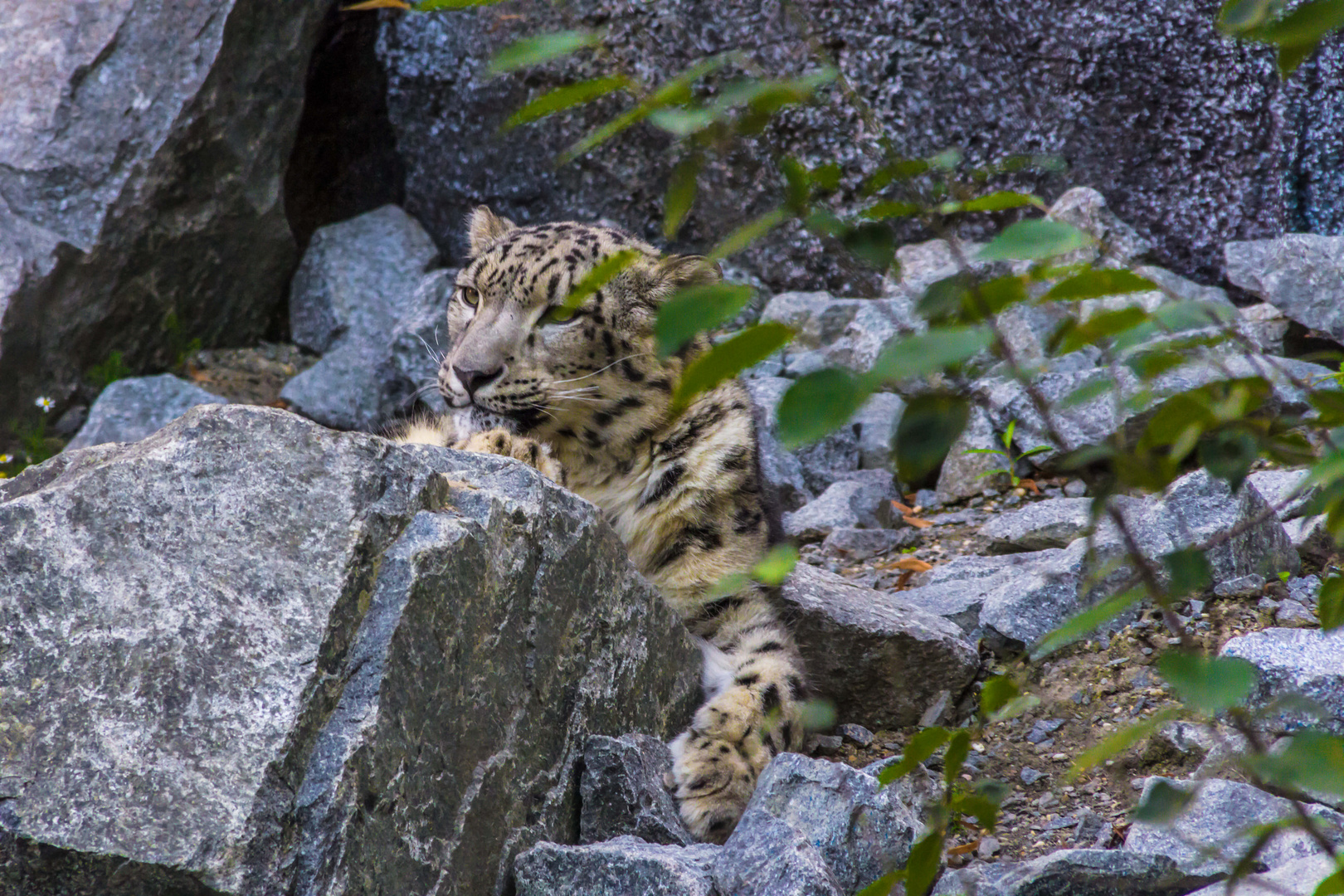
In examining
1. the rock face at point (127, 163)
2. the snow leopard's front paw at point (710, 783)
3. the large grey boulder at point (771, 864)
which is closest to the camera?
the large grey boulder at point (771, 864)

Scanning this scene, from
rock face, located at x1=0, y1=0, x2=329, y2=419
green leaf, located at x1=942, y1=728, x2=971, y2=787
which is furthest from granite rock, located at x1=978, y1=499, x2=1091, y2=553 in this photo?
rock face, located at x1=0, y1=0, x2=329, y2=419

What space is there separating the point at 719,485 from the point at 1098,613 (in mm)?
3086

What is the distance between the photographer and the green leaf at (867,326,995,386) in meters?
0.98

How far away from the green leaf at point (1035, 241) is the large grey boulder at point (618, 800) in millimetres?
2093

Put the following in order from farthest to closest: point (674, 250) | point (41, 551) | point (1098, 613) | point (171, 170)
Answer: point (674, 250) → point (171, 170) → point (41, 551) → point (1098, 613)

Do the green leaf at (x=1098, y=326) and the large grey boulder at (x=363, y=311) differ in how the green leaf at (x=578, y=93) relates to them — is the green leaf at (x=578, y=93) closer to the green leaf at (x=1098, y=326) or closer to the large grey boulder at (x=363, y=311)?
the green leaf at (x=1098, y=326)

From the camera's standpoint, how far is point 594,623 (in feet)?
10.4

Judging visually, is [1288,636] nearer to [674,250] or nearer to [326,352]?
[674,250]

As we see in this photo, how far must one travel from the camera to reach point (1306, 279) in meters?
5.99

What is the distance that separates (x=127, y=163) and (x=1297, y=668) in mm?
6788

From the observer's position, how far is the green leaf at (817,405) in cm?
103

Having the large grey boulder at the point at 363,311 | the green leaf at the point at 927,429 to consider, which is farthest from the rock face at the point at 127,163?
the green leaf at the point at 927,429

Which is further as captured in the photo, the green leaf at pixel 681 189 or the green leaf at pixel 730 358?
the green leaf at pixel 681 189

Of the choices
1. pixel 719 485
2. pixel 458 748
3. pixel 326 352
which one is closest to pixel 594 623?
pixel 458 748
